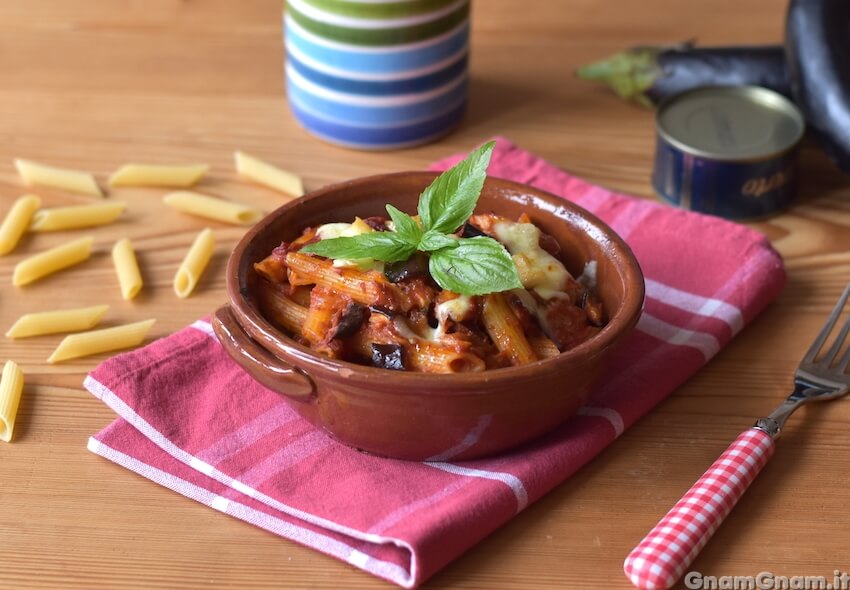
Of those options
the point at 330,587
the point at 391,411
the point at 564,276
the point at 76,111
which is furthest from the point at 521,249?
the point at 76,111

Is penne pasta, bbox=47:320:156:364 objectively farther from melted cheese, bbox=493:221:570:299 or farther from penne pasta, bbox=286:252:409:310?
melted cheese, bbox=493:221:570:299

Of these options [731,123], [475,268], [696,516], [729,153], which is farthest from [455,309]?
[731,123]

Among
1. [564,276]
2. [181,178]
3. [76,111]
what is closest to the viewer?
[564,276]

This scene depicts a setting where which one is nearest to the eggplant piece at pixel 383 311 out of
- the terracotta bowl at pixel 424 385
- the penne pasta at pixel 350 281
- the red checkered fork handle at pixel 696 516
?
the penne pasta at pixel 350 281

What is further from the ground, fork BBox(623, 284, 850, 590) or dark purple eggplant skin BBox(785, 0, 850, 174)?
dark purple eggplant skin BBox(785, 0, 850, 174)

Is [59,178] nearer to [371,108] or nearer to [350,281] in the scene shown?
[371,108]

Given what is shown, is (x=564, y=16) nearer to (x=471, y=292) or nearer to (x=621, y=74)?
(x=621, y=74)

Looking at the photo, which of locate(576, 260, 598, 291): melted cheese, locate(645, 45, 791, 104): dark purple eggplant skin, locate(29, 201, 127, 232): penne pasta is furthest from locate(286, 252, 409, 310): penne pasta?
locate(645, 45, 791, 104): dark purple eggplant skin
